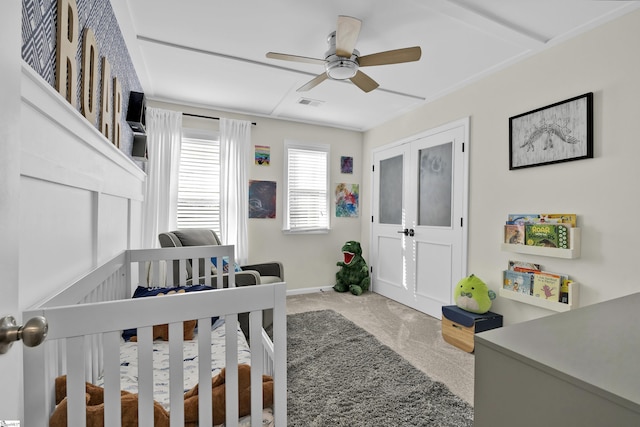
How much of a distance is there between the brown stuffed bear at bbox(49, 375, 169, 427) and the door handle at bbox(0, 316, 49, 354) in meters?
0.46

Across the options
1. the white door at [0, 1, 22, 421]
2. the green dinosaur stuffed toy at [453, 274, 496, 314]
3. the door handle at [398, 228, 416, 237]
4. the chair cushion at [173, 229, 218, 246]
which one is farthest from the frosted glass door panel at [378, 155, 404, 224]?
the white door at [0, 1, 22, 421]

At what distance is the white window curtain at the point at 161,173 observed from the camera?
322 cm

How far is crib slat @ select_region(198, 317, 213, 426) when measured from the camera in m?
0.84

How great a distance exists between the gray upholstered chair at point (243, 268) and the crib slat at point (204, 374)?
1.35 meters

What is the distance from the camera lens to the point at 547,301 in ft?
7.13

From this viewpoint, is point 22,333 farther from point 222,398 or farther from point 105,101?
point 105,101

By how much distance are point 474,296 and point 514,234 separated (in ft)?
1.93

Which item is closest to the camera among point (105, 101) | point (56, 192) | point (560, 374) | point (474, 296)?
point (560, 374)

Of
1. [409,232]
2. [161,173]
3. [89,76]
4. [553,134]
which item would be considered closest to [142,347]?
[89,76]

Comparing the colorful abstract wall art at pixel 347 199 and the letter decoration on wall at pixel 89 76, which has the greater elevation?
the letter decoration on wall at pixel 89 76

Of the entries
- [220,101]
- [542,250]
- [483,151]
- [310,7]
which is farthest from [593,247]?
[220,101]

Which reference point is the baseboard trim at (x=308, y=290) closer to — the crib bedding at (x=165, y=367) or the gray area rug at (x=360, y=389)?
the gray area rug at (x=360, y=389)

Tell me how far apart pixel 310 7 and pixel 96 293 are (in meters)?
1.91

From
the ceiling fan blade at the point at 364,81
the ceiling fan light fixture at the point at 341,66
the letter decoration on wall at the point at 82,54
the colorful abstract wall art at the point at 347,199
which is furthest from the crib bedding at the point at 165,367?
the colorful abstract wall art at the point at 347,199
